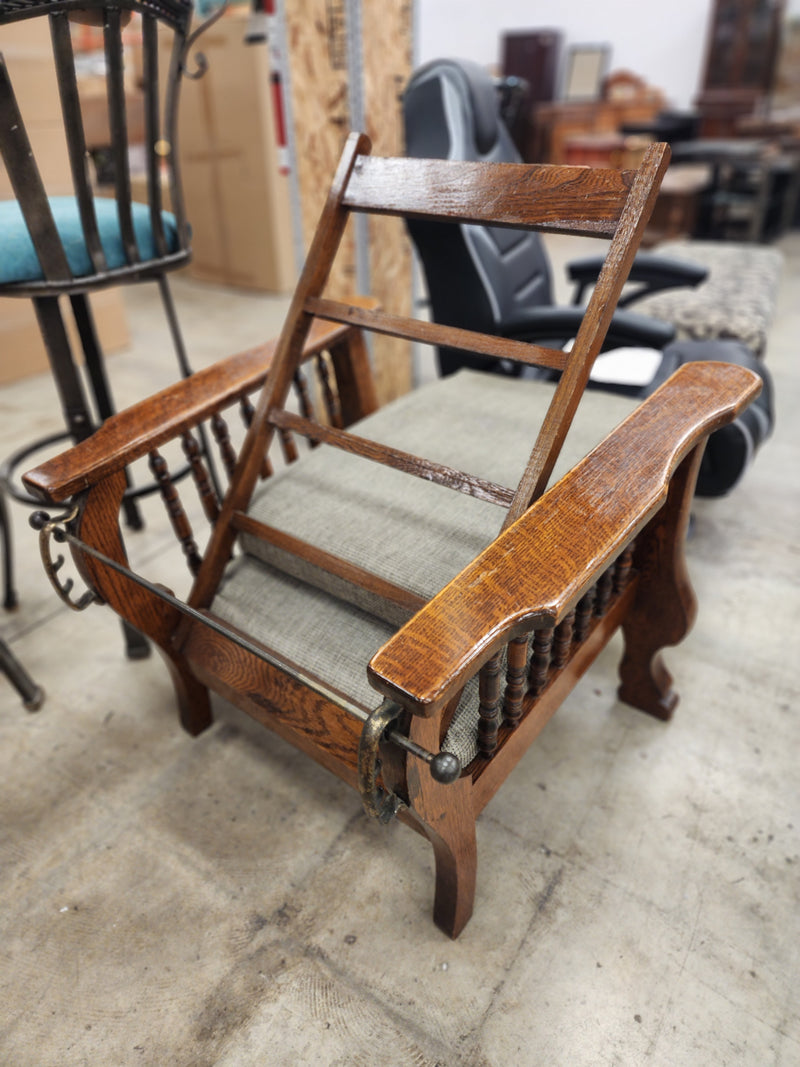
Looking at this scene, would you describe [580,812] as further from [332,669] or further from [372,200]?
[372,200]

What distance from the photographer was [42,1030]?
102 centimetres

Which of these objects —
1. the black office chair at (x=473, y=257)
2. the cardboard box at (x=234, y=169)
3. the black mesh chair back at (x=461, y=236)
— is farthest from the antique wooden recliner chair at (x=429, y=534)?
the cardboard box at (x=234, y=169)

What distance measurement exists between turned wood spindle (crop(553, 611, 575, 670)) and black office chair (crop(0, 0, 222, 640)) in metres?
0.98

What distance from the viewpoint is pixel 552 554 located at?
0.81 m

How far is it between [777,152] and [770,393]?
471 cm

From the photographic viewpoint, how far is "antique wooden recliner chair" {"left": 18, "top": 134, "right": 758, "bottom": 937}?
32.0 inches

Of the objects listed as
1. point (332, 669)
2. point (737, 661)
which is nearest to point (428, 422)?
point (332, 669)

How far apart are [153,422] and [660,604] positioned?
3.28ft

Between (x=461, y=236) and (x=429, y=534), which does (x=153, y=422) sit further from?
(x=461, y=236)

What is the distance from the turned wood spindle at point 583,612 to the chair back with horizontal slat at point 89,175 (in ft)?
3.48

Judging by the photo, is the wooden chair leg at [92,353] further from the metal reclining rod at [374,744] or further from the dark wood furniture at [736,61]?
the dark wood furniture at [736,61]

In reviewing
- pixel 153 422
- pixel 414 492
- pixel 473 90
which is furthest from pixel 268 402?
pixel 473 90

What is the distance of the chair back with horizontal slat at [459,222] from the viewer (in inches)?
39.3

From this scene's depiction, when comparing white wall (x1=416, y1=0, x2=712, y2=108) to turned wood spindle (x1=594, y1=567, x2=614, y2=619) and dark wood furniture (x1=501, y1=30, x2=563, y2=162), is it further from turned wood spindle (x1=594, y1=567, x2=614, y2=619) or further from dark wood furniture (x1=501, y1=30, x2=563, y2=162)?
turned wood spindle (x1=594, y1=567, x2=614, y2=619)
